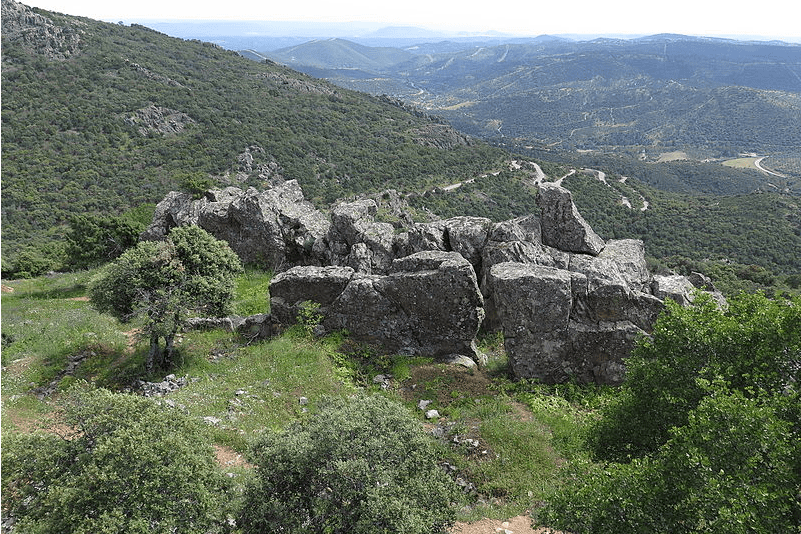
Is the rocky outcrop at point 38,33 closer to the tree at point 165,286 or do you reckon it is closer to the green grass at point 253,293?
the green grass at point 253,293

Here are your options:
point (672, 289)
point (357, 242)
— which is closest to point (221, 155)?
point (357, 242)

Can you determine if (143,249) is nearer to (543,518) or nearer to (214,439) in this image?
(214,439)

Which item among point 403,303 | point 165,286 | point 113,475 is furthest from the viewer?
point 403,303

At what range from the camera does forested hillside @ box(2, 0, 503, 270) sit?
260ft

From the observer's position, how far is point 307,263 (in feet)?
99.6

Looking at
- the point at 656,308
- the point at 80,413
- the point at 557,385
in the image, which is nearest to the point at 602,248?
the point at 656,308

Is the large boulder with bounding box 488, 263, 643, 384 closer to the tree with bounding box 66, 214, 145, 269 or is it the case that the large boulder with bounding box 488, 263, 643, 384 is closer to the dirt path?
the dirt path

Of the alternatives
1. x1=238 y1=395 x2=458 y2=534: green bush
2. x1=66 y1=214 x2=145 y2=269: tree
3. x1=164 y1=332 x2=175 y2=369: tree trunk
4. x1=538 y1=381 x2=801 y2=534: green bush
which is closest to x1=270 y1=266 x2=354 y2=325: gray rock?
x1=164 y1=332 x2=175 y2=369: tree trunk

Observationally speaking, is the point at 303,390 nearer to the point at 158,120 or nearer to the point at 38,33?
the point at 158,120

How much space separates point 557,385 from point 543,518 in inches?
381

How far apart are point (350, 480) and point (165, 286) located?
45.4 ft

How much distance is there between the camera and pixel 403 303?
68.7ft

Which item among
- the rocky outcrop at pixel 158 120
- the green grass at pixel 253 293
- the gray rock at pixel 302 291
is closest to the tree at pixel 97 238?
the green grass at pixel 253 293

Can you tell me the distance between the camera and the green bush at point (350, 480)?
8.52 m
